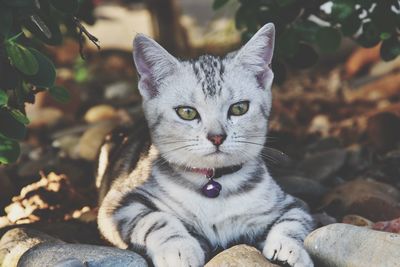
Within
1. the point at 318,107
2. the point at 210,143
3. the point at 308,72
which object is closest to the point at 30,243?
the point at 210,143

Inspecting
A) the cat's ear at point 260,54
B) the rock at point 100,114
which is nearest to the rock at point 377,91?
the rock at point 100,114

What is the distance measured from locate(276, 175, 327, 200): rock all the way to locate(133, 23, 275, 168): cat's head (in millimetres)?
840

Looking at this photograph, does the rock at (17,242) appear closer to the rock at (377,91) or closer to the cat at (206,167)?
the cat at (206,167)

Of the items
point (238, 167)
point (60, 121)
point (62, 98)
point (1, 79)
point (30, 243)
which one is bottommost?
point (60, 121)

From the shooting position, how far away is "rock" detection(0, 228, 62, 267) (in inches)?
123

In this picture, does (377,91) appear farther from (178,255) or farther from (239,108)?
(178,255)

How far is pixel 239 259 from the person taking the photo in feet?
9.04

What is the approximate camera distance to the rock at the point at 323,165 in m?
4.43

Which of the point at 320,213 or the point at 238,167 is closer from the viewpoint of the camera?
the point at 238,167

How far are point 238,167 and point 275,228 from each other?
0.31 meters

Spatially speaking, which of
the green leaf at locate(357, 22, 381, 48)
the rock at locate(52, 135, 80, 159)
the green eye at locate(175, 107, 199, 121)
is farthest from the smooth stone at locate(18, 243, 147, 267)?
the rock at locate(52, 135, 80, 159)

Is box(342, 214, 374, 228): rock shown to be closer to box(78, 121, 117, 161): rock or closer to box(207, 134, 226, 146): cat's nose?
box(207, 134, 226, 146): cat's nose

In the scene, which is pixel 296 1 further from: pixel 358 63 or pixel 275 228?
pixel 358 63

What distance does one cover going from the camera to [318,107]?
6297mm
